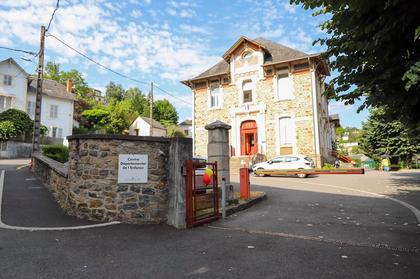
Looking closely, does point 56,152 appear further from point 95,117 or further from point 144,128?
point 144,128

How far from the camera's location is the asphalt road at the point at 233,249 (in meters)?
3.98

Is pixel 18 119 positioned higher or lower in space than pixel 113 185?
higher

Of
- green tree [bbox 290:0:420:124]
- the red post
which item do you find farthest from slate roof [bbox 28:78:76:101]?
green tree [bbox 290:0:420:124]

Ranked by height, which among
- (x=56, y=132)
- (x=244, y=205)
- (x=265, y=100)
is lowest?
(x=244, y=205)

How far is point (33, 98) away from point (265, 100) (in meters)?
30.7

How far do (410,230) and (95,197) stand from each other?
6.68 meters

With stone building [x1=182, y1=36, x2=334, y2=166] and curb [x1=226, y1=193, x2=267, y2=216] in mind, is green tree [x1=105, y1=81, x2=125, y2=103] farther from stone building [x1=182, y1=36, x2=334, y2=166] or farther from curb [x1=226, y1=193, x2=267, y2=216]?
curb [x1=226, y1=193, x2=267, y2=216]

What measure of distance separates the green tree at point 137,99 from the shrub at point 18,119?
37.9 meters

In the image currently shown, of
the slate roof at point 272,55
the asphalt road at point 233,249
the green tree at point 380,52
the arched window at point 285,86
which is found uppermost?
the slate roof at point 272,55

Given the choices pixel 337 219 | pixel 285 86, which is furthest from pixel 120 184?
pixel 285 86

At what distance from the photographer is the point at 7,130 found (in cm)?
2991

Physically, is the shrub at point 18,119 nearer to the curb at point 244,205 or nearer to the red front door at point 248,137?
the red front door at point 248,137

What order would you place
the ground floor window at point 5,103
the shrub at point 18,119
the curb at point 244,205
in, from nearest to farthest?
the curb at point 244,205
the shrub at point 18,119
the ground floor window at point 5,103

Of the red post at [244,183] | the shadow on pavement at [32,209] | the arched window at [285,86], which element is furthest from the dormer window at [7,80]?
the red post at [244,183]
